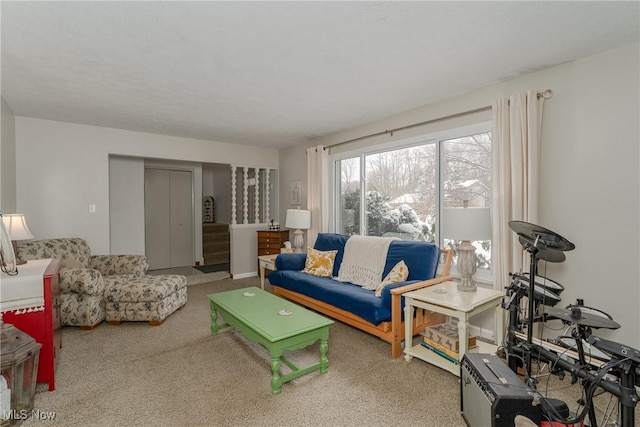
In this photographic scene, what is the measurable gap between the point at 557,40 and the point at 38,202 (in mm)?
5477

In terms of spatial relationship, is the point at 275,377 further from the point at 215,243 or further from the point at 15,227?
the point at 215,243

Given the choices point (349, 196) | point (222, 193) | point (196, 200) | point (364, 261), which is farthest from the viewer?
point (222, 193)

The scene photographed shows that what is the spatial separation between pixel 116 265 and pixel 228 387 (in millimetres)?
2734

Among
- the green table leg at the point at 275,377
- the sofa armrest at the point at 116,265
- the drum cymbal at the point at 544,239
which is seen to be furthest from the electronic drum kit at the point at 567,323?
the sofa armrest at the point at 116,265

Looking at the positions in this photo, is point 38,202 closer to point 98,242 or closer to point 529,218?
point 98,242

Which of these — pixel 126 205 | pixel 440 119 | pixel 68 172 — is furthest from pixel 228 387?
pixel 126 205

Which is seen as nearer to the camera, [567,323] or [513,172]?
[567,323]

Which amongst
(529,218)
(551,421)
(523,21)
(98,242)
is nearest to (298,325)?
(551,421)

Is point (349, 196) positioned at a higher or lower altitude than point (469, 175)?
lower

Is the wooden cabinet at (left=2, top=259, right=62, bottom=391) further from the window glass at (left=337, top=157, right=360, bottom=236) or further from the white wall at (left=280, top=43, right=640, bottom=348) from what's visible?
the white wall at (left=280, top=43, right=640, bottom=348)

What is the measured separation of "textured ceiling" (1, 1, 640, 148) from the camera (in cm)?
172

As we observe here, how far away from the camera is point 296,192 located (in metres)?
5.43

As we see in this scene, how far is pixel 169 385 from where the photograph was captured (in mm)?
2150

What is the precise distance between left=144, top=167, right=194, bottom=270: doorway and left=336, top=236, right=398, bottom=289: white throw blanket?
411 centimetres
